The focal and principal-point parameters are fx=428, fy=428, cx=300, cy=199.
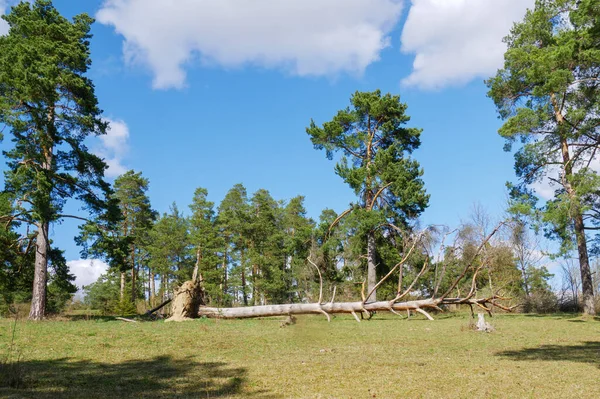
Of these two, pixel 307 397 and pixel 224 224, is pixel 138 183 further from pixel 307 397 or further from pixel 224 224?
pixel 307 397

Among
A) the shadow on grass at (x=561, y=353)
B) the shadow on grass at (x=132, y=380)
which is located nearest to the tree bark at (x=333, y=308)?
the shadow on grass at (x=561, y=353)

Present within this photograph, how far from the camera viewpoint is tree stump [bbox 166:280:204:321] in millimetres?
17859

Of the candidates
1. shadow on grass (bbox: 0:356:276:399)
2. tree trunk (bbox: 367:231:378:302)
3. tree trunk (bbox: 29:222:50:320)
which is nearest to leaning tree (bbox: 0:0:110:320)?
tree trunk (bbox: 29:222:50:320)

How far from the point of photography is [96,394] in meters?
5.90

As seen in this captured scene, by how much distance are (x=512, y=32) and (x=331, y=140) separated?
12.8 meters

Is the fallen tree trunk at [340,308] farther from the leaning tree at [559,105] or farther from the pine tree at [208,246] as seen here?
the pine tree at [208,246]

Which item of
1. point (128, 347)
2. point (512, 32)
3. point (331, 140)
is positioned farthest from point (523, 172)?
point (128, 347)

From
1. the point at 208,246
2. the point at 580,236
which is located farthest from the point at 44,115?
the point at 208,246

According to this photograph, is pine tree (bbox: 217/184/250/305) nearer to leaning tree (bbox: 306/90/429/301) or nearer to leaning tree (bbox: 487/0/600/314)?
leaning tree (bbox: 306/90/429/301)

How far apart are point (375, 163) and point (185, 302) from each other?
1520 centimetres

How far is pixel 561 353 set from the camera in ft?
32.1

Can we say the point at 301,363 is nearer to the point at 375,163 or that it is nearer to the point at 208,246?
the point at 375,163

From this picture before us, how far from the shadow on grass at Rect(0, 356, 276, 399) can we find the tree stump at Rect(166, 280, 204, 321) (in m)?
9.23

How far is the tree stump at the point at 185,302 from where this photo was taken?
17859mm
